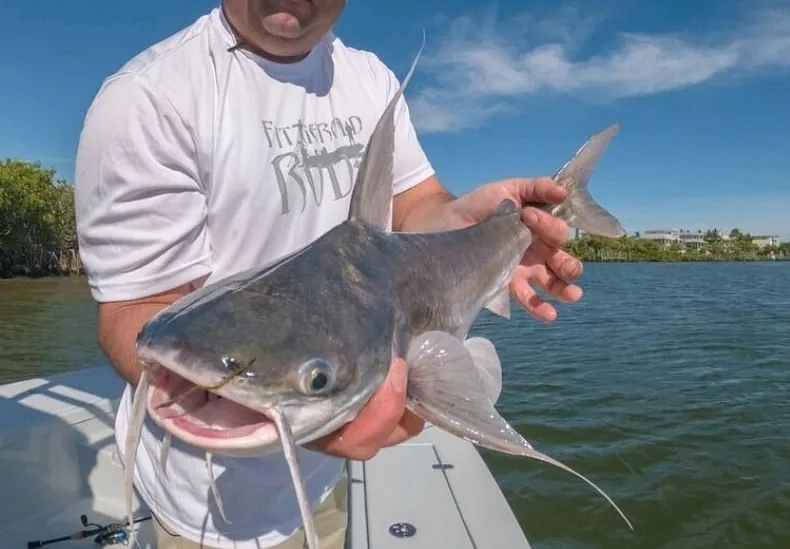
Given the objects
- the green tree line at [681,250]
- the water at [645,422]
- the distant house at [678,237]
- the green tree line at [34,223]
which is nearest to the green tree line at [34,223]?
the green tree line at [34,223]

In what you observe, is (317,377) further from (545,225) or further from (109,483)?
(109,483)

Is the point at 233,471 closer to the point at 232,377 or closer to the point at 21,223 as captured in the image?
the point at 232,377

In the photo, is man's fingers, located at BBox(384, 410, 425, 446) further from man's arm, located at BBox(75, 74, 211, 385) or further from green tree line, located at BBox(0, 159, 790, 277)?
green tree line, located at BBox(0, 159, 790, 277)

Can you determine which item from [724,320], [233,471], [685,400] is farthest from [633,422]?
[724,320]

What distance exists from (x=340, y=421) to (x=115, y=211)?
2.63 feet

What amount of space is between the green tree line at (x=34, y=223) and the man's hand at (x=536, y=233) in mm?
45024

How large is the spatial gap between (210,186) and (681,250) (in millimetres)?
131661

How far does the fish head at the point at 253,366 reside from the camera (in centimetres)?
108

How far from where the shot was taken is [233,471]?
1.78m

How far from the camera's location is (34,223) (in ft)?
140

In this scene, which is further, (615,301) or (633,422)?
(615,301)

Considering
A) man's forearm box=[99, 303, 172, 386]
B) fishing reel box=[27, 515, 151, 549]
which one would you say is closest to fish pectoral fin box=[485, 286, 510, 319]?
man's forearm box=[99, 303, 172, 386]

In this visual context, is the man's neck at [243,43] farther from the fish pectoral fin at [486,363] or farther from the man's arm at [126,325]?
the fish pectoral fin at [486,363]

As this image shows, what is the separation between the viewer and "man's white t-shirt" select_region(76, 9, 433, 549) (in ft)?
5.32
